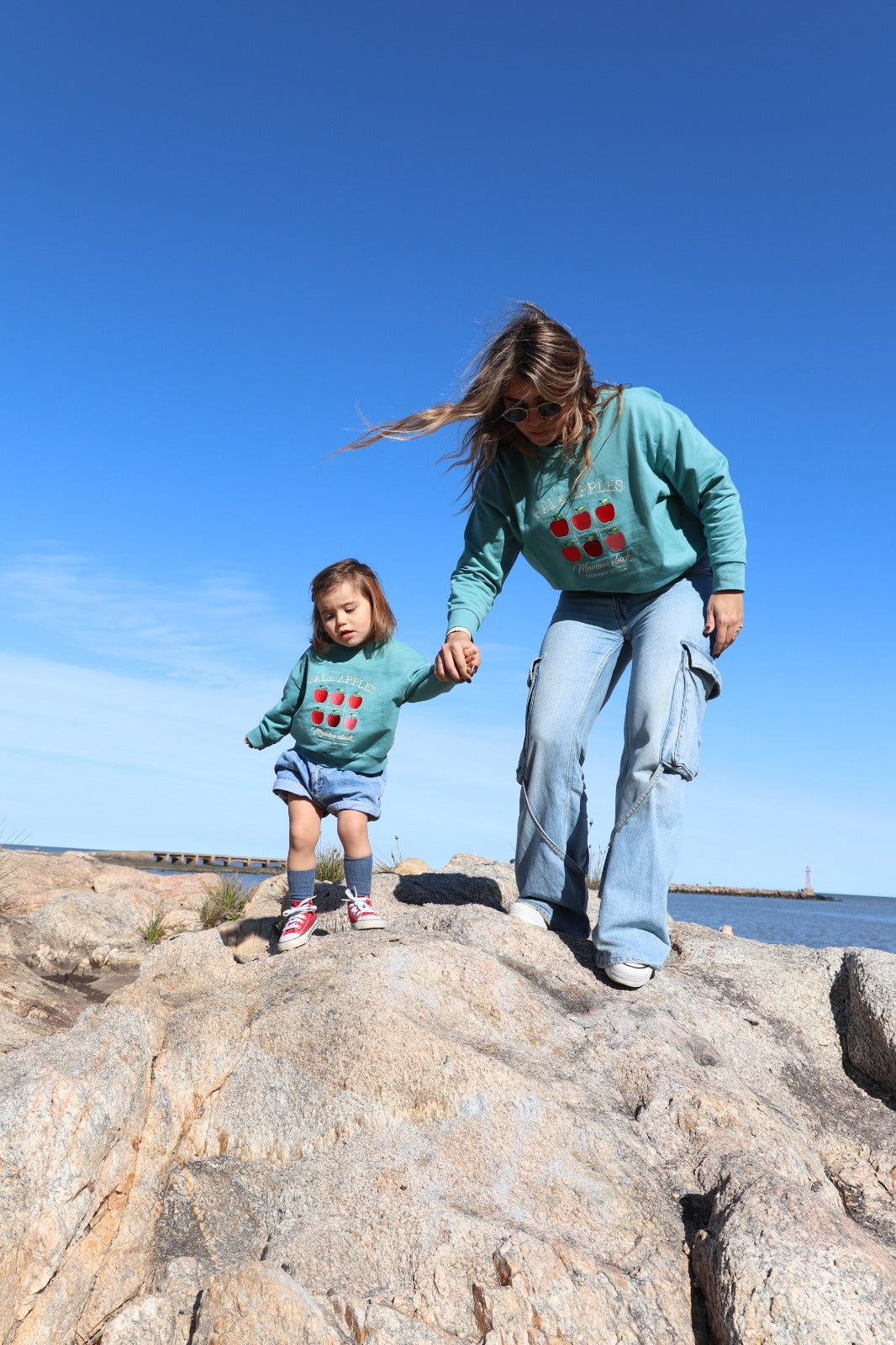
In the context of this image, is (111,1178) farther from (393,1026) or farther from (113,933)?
(113,933)

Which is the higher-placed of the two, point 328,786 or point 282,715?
point 282,715

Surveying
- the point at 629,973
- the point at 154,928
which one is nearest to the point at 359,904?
the point at 629,973

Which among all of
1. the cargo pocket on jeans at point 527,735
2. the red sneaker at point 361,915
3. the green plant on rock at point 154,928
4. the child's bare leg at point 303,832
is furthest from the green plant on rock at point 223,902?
the cargo pocket on jeans at point 527,735

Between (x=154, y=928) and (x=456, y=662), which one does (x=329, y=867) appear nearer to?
(x=154, y=928)

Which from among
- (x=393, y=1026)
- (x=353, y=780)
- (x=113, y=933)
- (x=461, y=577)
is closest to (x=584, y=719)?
(x=461, y=577)

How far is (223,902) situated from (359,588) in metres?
4.99

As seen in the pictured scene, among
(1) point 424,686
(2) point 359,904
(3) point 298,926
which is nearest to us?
(3) point 298,926

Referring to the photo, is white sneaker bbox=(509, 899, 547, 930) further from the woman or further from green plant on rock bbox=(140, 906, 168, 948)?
green plant on rock bbox=(140, 906, 168, 948)

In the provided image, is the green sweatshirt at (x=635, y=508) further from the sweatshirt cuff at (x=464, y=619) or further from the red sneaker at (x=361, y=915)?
the red sneaker at (x=361, y=915)

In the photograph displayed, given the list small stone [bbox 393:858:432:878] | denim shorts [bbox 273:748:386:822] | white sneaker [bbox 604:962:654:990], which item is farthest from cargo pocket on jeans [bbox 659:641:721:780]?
small stone [bbox 393:858:432:878]

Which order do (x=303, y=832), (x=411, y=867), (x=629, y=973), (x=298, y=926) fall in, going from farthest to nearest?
(x=411, y=867) < (x=303, y=832) < (x=298, y=926) < (x=629, y=973)

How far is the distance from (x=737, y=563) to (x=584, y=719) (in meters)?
0.85

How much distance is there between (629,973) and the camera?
10.8ft

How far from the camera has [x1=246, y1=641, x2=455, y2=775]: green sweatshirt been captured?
4.26m
